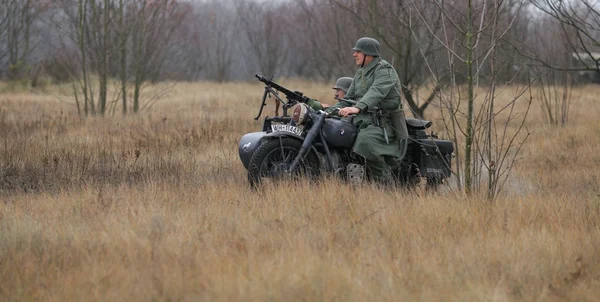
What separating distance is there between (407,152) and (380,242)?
276cm

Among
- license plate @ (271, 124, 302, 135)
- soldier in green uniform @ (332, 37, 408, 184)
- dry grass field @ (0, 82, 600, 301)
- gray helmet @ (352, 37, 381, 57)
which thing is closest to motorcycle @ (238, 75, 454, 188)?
license plate @ (271, 124, 302, 135)

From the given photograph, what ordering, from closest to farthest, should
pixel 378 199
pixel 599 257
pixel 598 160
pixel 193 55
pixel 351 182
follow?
1. pixel 599 257
2. pixel 378 199
3. pixel 351 182
4. pixel 598 160
5. pixel 193 55

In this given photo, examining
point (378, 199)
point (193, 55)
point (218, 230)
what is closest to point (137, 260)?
point (218, 230)

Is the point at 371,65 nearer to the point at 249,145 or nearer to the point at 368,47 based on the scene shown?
the point at 368,47

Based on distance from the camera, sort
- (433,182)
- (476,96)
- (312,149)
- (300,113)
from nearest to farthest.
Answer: (476,96), (300,113), (312,149), (433,182)

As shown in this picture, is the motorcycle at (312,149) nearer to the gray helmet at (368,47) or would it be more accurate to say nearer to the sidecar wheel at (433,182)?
the sidecar wheel at (433,182)

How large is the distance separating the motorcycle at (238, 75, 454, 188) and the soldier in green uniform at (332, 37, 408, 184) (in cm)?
10

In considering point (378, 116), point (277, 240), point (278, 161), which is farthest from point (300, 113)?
point (277, 240)

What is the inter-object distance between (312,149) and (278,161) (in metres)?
0.34

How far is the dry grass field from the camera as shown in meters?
3.90

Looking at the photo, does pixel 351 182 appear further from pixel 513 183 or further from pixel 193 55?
pixel 193 55

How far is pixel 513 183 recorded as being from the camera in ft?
27.8

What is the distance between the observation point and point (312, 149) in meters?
6.92

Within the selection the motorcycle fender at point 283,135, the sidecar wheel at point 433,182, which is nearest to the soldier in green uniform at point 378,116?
the motorcycle fender at point 283,135
